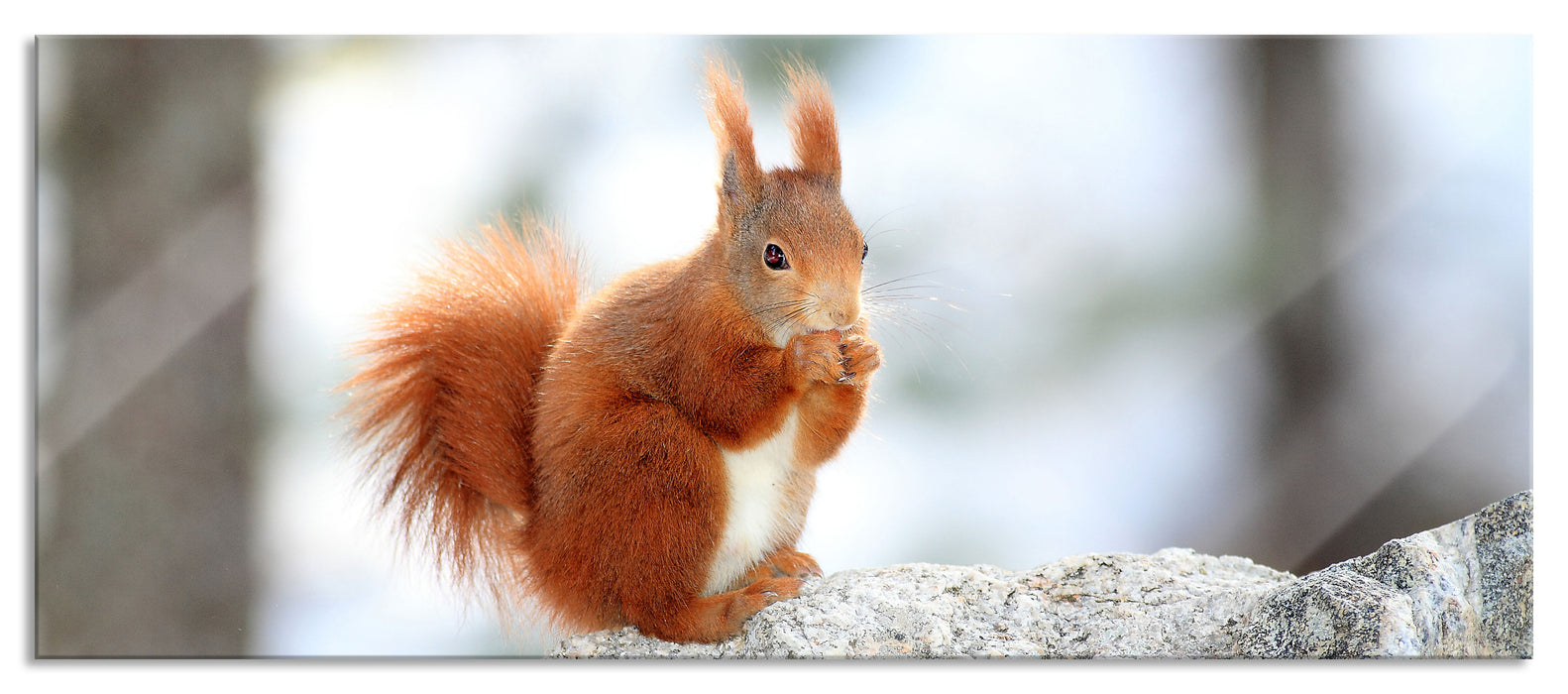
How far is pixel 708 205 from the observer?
2080mm

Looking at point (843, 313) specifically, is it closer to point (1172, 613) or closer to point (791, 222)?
point (791, 222)

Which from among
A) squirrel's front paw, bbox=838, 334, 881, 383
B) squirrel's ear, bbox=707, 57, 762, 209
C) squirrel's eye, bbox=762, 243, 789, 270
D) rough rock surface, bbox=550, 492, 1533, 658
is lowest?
rough rock surface, bbox=550, 492, 1533, 658

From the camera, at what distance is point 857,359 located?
5.96 feet

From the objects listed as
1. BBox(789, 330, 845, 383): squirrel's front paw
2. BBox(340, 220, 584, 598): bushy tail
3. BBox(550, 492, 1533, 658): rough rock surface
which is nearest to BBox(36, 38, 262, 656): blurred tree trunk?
BBox(340, 220, 584, 598): bushy tail

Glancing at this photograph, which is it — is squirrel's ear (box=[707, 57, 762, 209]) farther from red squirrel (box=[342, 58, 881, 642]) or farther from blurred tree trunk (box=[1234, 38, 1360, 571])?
blurred tree trunk (box=[1234, 38, 1360, 571])

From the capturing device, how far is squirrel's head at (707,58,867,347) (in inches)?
72.3

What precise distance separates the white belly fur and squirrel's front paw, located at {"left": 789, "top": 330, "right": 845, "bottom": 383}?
135mm

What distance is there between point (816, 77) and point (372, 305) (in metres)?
0.95

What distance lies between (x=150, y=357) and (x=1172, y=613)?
2176 millimetres

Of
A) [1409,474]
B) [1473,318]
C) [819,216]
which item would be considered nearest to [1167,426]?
[1409,474]

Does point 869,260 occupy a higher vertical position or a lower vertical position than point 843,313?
higher

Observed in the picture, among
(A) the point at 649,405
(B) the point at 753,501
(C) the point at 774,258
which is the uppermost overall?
(C) the point at 774,258

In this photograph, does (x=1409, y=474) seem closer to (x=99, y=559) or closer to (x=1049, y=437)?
(x=1049, y=437)

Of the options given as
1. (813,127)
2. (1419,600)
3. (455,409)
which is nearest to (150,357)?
(455,409)
